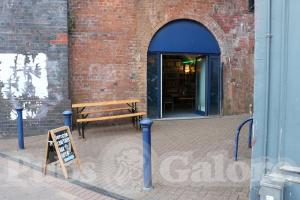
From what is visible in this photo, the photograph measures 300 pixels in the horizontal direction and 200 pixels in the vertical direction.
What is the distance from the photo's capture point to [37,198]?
17.6 feet

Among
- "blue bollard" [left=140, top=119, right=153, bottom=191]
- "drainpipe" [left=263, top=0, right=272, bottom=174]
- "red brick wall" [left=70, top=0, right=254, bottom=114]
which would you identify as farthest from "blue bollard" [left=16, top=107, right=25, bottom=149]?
"drainpipe" [left=263, top=0, right=272, bottom=174]

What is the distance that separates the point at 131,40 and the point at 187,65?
3969mm

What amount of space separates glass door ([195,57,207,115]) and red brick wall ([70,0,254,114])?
2.41 feet

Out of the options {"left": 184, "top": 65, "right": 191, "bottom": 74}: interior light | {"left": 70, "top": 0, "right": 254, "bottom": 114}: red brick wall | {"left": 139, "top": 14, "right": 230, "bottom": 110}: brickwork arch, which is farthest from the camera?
{"left": 184, "top": 65, "right": 191, "bottom": 74}: interior light

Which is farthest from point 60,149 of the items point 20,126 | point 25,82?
point 25,82

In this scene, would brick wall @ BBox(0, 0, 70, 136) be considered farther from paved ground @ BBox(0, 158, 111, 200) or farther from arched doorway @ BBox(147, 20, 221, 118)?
paved ground @ BBox(0, 158, 111, 200)

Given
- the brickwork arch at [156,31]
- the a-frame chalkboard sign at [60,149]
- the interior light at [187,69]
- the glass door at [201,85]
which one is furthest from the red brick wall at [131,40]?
the a-frame chalkboard sign at [60,149]

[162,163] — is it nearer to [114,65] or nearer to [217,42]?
[114,65]

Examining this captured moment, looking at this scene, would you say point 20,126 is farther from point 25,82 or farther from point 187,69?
point 187,69

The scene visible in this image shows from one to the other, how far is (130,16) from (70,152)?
609 cm

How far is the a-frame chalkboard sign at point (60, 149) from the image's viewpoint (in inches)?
245

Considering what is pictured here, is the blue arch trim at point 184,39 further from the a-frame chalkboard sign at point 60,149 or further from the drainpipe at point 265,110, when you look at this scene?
the drainpipe at point 265,110

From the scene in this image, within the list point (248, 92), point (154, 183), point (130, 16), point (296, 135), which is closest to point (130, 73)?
point (130, 16)

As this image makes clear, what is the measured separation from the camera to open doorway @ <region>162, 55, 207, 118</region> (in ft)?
44.8
